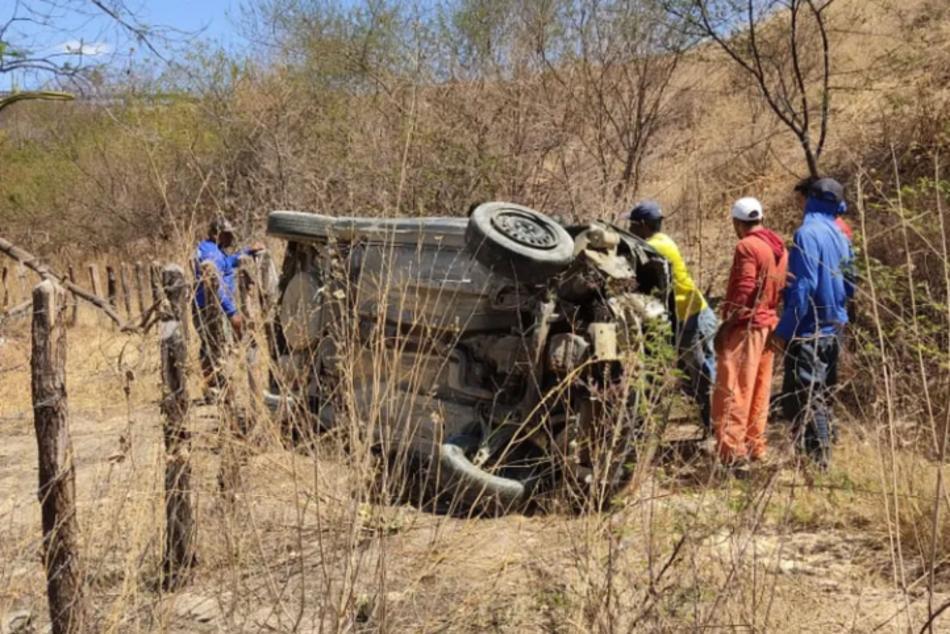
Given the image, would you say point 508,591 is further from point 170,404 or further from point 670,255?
point 670,255

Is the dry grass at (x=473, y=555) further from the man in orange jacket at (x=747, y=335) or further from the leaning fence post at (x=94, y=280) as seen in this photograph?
the leaning fence post at (x=94, y=280)

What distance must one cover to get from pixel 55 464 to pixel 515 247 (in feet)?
7.52

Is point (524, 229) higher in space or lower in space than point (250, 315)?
higher

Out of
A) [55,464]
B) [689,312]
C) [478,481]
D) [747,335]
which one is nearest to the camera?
[55,464]

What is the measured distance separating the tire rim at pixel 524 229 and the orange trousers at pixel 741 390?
136 cm

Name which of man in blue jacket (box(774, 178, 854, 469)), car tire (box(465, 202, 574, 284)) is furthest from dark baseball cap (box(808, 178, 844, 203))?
car tire (box(465, 202, 574, 284))

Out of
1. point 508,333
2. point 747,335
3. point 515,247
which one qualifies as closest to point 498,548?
point 508,333

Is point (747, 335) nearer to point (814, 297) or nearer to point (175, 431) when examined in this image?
point (814, 297)

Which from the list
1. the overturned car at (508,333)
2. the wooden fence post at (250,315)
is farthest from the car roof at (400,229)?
the wooden fence post at (250,315)

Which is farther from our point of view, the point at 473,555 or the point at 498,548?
the point at 498,548

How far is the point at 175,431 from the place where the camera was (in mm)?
3367

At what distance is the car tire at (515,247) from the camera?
4316 mm

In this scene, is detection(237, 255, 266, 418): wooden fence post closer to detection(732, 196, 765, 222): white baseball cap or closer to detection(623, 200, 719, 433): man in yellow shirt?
detection(623, 200, 719, 433): man in yellow shirt

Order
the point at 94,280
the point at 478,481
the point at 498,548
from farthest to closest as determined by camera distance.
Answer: the point at 94,280, the point at 478,481, the point at 498,548
